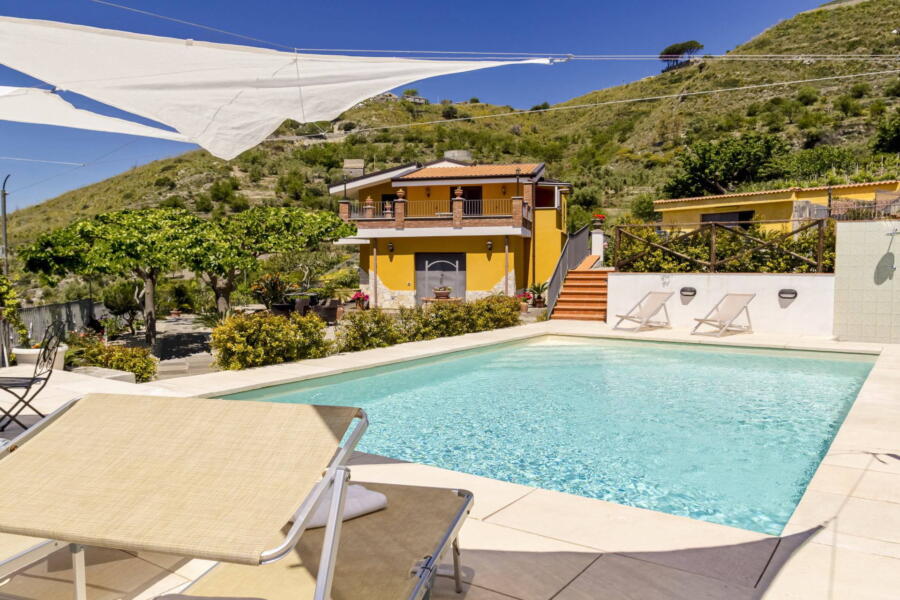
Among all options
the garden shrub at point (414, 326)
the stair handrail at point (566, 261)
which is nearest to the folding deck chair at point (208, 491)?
the garden shrub at point (414, 326)

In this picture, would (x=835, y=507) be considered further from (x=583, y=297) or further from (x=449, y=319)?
(x=583, y=297)

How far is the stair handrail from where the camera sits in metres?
16.6

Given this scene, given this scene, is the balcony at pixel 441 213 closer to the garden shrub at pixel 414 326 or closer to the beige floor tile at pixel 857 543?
the garden shrub at pixel 414 326

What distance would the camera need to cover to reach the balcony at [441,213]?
20812mm

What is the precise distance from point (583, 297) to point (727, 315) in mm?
4366

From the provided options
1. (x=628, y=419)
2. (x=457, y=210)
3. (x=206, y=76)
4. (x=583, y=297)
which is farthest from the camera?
(x=457, y=210)

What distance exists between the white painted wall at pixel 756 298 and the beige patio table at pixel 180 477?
13598 mm

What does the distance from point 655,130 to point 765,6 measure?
1233cm

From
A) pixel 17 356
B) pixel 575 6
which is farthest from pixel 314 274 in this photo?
pixel 575 6

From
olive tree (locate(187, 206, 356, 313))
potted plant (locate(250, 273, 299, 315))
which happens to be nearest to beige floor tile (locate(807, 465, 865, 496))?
olive tree (locate(187, 206, 356, 313))

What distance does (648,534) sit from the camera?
346 centimetres

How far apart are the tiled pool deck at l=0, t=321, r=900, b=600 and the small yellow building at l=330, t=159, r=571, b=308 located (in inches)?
649

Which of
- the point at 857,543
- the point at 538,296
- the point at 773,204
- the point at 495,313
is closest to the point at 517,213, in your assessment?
the point at 538,296

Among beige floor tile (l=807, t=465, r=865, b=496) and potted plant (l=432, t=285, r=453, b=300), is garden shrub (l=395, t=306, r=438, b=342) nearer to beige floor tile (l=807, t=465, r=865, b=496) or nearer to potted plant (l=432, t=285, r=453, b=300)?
potted plant (l=432, t=285, r=453, b=300)
